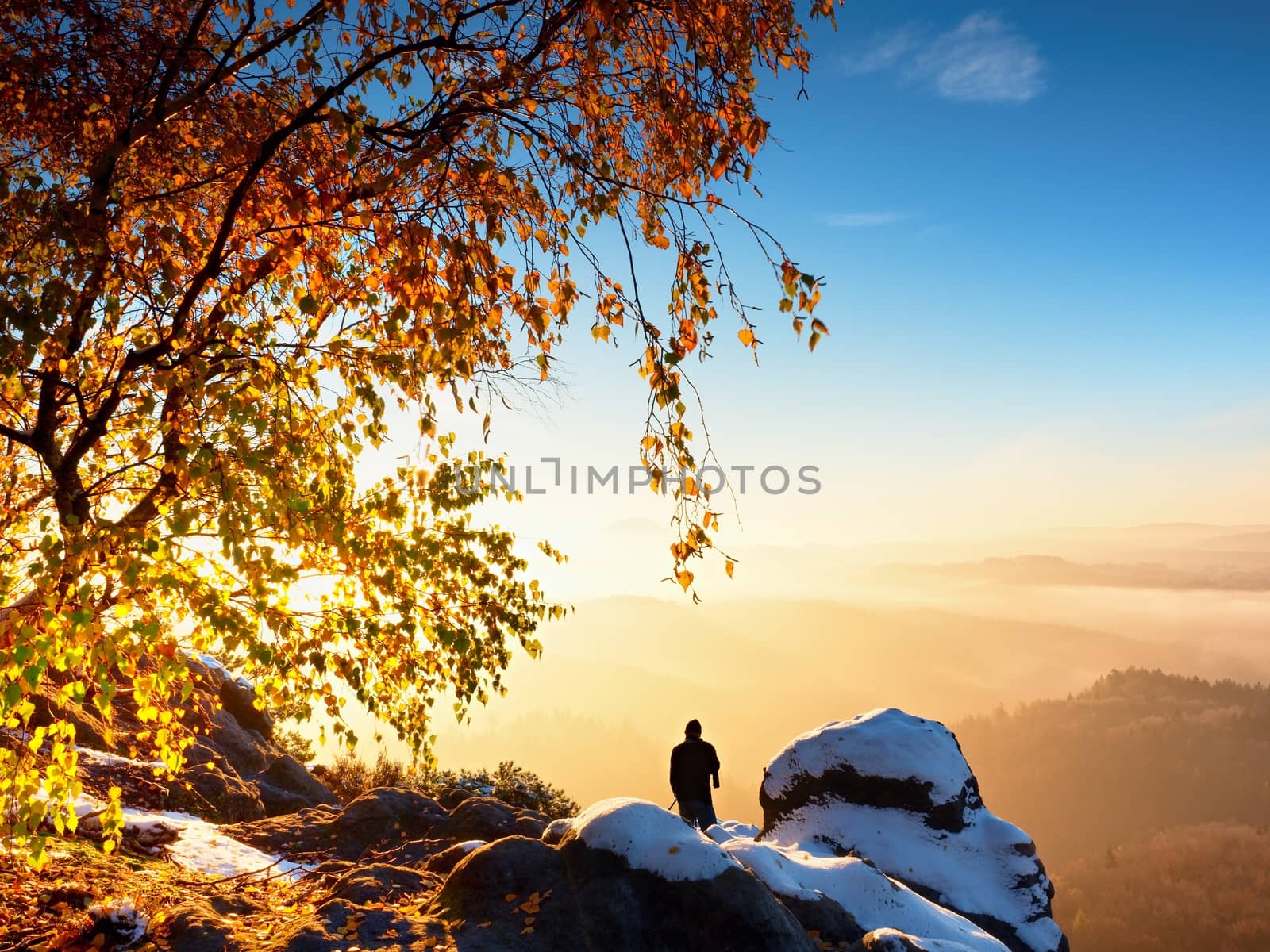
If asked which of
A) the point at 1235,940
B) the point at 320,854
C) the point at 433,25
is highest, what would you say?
the point at 433,25

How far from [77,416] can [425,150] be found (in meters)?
4.73

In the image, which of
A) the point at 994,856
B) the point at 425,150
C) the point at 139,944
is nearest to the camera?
the point at 425,150

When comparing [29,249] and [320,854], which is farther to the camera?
[320,854]

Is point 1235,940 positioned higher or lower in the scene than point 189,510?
lower

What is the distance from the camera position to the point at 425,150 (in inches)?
192

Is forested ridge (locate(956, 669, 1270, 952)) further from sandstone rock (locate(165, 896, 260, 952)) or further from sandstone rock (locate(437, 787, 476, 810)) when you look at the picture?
sandstone rock (locate(165, 896, 260, 952))

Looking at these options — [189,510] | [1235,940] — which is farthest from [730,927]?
[1235,940]

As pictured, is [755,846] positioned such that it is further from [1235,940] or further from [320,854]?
[1235,940]

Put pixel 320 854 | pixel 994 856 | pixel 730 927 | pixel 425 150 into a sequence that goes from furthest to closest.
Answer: pixel 994 856 < pixel 320 854 < pixel 730 927 < pixel 425 150

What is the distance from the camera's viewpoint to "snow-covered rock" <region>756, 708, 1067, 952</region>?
584 inches

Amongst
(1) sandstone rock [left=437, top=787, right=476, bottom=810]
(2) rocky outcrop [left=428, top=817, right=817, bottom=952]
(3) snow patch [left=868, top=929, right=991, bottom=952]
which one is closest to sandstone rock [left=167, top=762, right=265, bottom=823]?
(1) sandstone rock [left=437, top=787, right=476, bottom=810]

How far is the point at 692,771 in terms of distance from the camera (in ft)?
40.5

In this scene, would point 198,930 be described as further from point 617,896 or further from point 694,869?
point 694,869

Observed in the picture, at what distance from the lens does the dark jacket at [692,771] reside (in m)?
12.3
